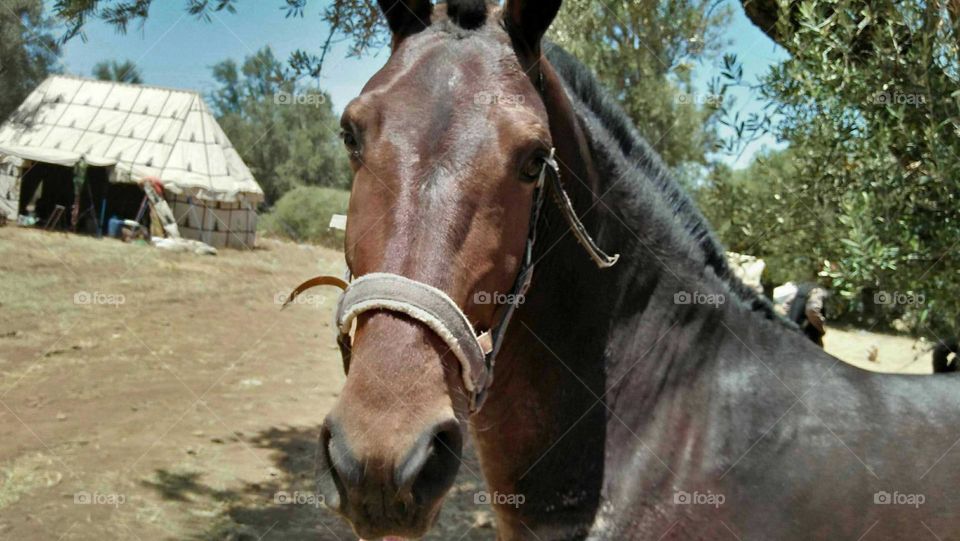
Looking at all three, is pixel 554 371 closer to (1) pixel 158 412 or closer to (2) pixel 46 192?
(1) pixel 158 412

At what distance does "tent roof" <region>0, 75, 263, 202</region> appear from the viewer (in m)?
25.2

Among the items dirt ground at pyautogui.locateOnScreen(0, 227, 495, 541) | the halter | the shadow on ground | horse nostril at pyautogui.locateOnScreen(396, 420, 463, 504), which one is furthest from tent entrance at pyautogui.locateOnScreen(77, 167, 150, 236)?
horse nostril at pyautogui.locateOnScreen(396, 420, 463, 504)

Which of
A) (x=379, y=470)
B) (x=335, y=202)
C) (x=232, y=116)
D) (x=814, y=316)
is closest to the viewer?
(x=379, y=470)

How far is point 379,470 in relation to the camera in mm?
1577

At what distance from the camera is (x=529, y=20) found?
221 cm

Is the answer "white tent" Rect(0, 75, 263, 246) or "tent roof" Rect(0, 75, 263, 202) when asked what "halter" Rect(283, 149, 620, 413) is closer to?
"white tent" Rect(0, 75, 263, 246)

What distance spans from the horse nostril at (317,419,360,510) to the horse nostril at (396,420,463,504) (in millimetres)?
135

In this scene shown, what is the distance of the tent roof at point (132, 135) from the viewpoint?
2519 cm

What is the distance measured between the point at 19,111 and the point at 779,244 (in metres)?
30.2

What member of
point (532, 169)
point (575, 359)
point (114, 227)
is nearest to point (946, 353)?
point (575, 359)

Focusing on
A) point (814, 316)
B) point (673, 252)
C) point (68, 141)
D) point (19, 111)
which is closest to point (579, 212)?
point (673, 252)

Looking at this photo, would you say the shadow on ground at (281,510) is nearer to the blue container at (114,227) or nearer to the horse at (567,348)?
the horse at (567,348)

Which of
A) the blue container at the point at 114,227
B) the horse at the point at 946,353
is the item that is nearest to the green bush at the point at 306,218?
the blue container at the point at 114,227

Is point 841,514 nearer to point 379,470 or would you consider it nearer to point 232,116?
point 379,470
